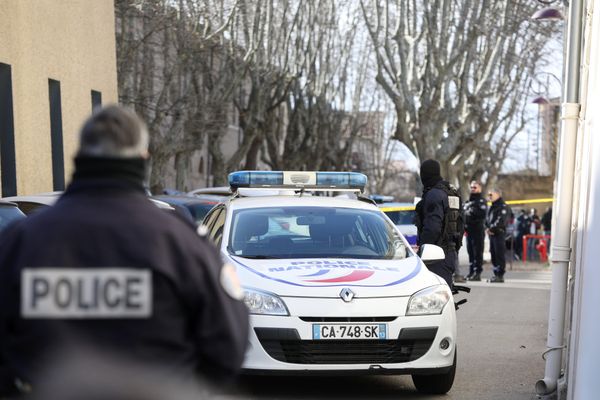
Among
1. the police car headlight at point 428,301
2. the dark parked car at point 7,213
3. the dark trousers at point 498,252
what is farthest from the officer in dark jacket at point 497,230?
the police car headlight at point 428,301

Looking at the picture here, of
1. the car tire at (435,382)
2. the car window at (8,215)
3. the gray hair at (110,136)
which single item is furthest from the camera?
the car window at (8,215)

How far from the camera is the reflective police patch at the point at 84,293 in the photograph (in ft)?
10.5

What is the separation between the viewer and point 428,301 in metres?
8.55

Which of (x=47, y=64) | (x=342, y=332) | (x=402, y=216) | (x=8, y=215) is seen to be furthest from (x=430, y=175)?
(x=47, y=64)

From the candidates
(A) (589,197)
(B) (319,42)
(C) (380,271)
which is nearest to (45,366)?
(A) (589,197)

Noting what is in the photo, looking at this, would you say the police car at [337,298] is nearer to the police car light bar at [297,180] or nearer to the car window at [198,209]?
the police car light bar at [297,180]

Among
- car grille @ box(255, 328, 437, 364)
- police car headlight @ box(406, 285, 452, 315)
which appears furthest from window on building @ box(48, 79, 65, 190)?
car grille @ box(255, 328, 437, 364)

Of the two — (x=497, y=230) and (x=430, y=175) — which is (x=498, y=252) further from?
(x=430, y=175)

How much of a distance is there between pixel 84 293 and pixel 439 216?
8067 millimetres

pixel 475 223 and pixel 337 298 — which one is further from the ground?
pixel 337 298

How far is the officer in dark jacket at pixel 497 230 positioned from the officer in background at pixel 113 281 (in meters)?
18.1

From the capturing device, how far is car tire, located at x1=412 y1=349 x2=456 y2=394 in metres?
8.75

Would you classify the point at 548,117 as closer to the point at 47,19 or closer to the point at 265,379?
the point at 47,19

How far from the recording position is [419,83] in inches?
1526
